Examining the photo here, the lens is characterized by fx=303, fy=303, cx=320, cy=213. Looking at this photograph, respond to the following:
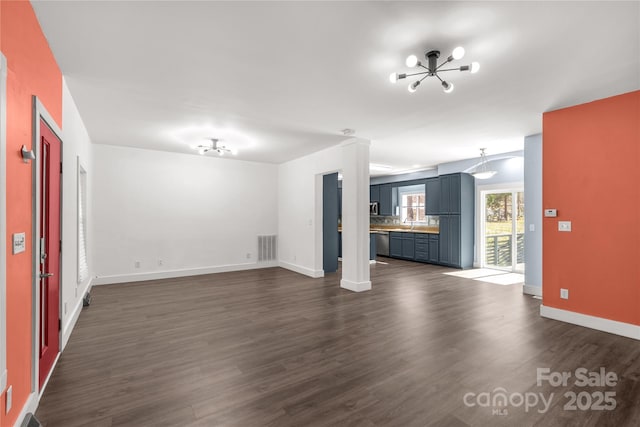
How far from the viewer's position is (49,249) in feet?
8.56

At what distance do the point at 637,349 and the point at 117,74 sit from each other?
586 centimetres

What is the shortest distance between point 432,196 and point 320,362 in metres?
6.82

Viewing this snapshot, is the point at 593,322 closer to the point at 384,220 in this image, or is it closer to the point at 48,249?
the point at 48,249

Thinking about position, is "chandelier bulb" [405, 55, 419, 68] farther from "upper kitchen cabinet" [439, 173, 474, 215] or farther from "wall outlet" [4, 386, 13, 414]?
"upper kitchen cabinet" [439, 173, 474, 215]

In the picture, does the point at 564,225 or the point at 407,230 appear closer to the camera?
the point at 564,225

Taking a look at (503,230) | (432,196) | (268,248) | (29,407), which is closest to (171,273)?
(268,248)

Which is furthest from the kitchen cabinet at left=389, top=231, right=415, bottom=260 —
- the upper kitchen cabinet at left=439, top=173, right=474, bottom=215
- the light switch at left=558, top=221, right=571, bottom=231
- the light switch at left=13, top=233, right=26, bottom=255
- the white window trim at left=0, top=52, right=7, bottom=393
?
the white window trim at left=0, top=52, right=7, bottom=393

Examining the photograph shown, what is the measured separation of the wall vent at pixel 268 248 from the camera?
25.4 ft

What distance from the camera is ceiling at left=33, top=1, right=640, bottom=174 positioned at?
81.8 inches

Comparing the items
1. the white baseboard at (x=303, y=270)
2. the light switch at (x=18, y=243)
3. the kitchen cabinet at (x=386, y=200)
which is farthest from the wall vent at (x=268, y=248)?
the light switch at (x=18, y=243)

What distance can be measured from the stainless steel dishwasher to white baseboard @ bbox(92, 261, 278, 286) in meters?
3.82

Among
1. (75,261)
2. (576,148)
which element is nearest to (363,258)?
(576,148)

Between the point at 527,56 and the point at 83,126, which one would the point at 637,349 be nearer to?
the point at 527,56

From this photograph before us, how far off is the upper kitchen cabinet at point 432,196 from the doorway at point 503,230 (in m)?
1.13
